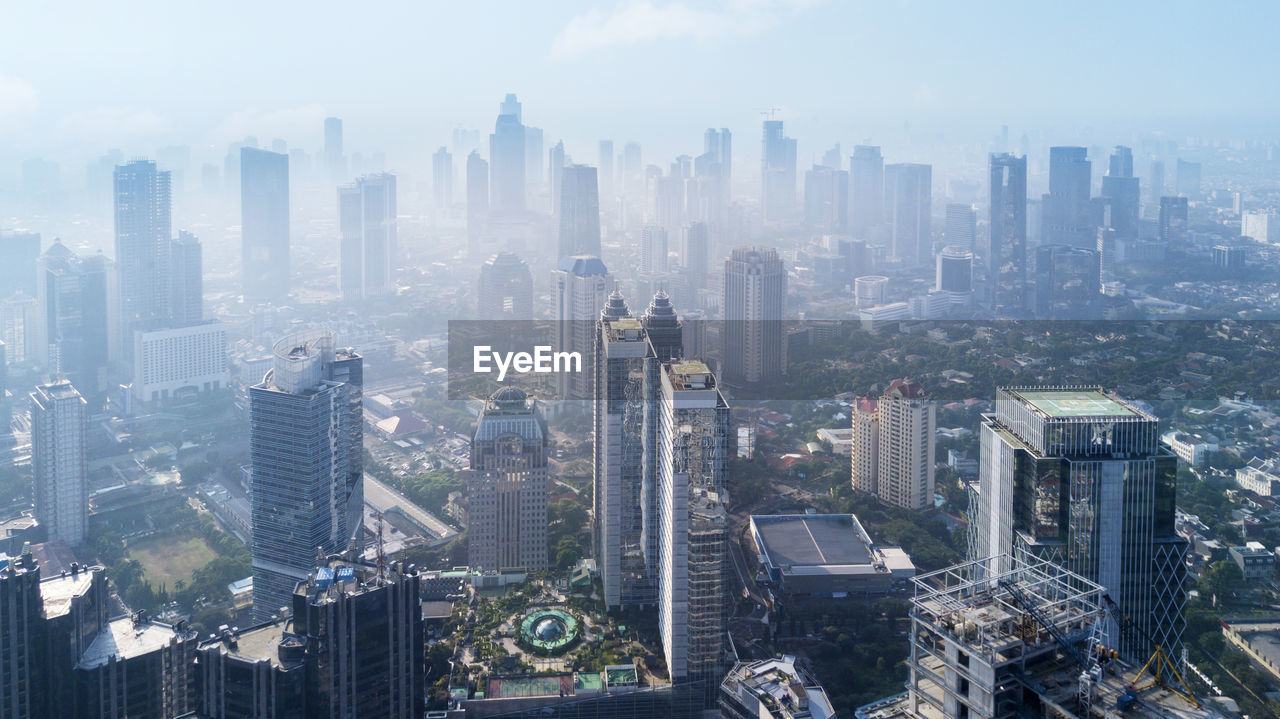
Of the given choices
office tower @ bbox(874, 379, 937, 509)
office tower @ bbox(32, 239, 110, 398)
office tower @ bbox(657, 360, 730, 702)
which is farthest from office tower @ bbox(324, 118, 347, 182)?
office tower @ bbox(657, 360, 730, 702)

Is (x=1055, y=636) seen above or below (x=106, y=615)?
above

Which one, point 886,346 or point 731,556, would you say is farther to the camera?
point 886,346

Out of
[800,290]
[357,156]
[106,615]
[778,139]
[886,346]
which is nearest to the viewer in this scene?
[106,615]

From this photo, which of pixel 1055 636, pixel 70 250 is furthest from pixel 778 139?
pixel 1055 636

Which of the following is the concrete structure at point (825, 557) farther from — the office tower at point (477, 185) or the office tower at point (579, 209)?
the office tower at point (477, 185)

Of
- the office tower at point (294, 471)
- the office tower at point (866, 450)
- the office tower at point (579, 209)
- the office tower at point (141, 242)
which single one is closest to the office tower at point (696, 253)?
the office tower at point (579, 209)

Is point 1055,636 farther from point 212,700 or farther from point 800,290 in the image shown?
point 800,290

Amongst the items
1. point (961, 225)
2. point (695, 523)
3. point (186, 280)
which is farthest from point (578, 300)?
point (961, 225)
